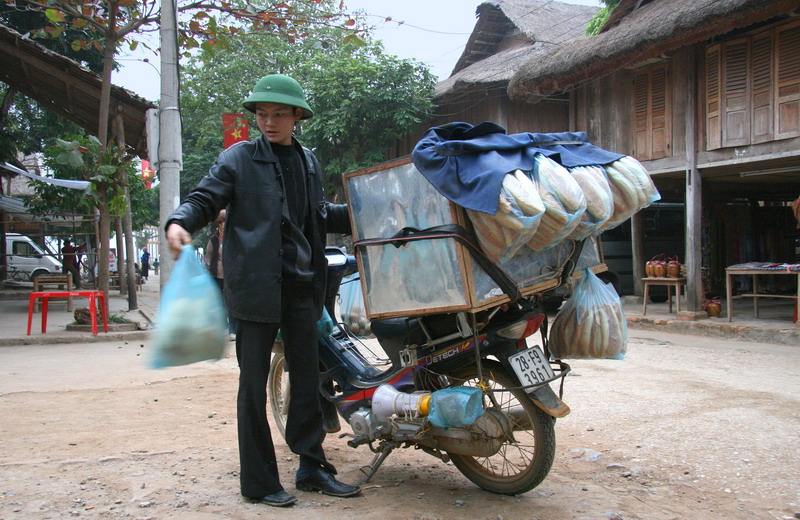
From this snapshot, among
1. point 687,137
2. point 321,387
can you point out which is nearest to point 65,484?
point 321,387

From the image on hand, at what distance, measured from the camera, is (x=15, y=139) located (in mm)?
19094

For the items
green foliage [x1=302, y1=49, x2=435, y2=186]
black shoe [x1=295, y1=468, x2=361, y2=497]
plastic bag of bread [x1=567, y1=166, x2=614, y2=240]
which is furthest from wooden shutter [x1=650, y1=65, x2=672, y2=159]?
black shoe [x1=295, y1=468, x2=361, y2=497]

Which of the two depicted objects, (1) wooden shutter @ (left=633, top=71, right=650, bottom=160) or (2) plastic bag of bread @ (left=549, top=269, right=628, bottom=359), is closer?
(2) plastic bag of bread @ (left=549, top=269, right=628, bottom=359)

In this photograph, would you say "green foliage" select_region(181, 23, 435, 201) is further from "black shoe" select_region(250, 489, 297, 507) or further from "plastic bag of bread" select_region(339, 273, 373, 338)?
"black shoe" select_region(250, 489, 297, 507)

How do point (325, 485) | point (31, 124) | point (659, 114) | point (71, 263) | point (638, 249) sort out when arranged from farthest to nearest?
point (31, 124) → point (71, 263) → point (638, 249) → point (659, 114) → point (325, 485)

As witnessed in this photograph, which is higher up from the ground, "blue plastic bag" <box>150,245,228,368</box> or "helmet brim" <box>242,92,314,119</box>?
"helmet brim" <box>242,92,314,119</box>

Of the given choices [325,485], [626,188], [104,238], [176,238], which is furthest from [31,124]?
[626,188]

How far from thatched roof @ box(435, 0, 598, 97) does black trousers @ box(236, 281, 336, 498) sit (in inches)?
522

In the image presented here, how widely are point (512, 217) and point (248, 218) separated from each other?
1.22 meters

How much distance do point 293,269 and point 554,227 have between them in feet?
3.94

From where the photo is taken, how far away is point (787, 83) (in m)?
9.59

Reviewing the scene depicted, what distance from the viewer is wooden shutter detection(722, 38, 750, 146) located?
10.2 meters

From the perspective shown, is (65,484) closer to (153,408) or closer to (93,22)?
(153,408)

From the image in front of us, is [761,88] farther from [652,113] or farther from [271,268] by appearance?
[271,268]
